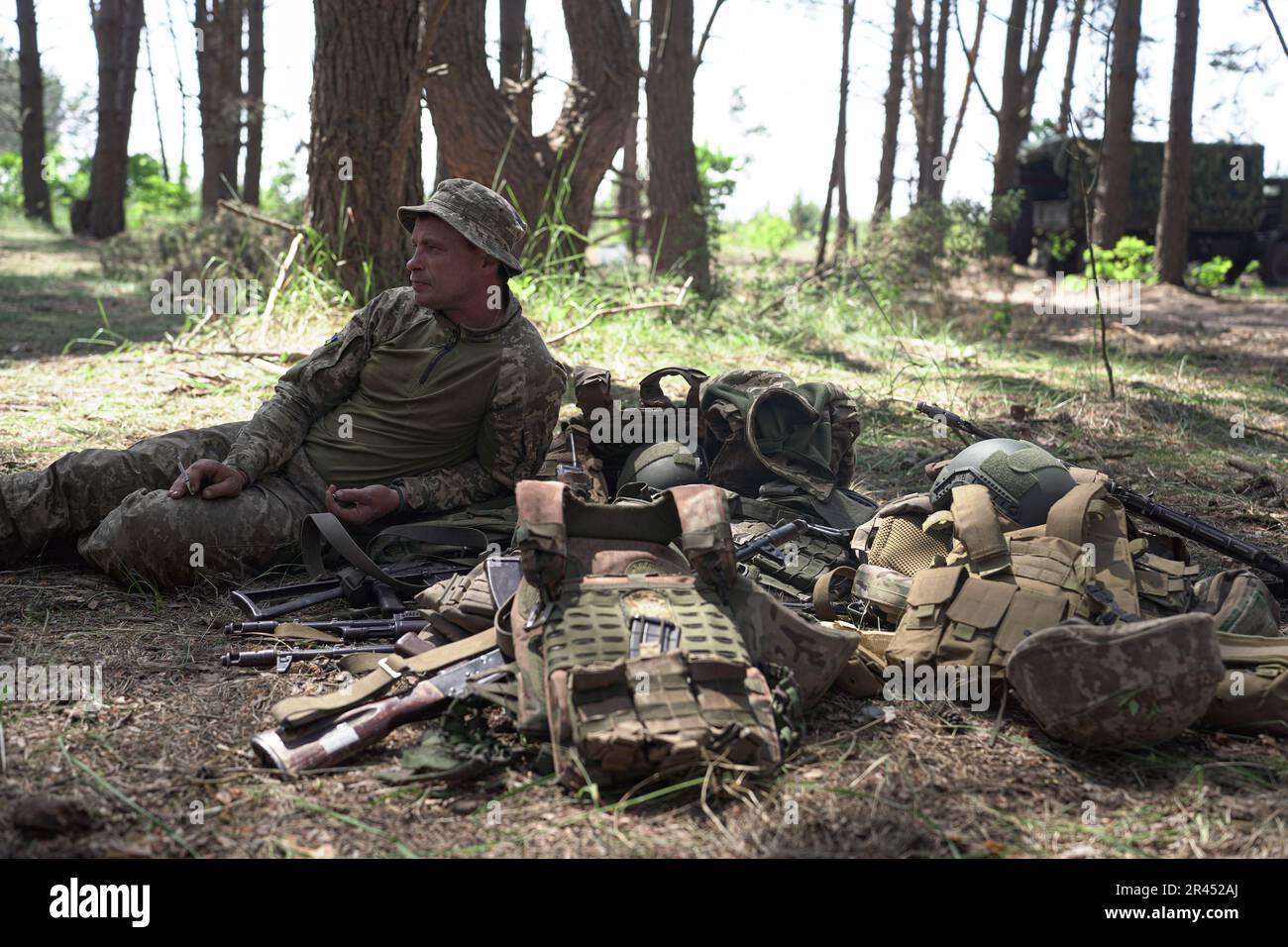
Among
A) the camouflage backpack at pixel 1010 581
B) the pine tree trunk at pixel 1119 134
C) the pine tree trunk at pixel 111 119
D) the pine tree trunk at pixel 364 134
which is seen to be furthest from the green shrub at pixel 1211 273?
the pine tree trunk at pixel 111 119

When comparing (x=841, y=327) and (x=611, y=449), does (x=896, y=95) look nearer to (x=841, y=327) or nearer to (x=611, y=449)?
(x=841, y=327)

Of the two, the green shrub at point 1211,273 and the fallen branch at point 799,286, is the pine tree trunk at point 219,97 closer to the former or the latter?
the fallen branch at point 799,286

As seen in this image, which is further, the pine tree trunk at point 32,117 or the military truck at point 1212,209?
the pine tree trunk at point 32,117

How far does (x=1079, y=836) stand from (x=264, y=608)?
2.67 m

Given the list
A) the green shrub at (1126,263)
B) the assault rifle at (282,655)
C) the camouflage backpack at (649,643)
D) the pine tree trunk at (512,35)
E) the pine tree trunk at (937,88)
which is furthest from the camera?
the pine tree trunk at (937,88)

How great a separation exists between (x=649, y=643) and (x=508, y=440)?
1.64 meters

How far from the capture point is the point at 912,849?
241 cm

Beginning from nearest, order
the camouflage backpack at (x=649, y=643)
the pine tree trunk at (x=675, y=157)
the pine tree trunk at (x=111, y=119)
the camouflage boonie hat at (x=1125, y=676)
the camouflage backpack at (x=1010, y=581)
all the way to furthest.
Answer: the camouflage backpack at (x=649, y=643)
the camouflage boonie hat at (x=1125, y=676)
the camouflage backpack at (x=1010, y=581)
the pine tree trunk at (x=675, y=157)
the pine tree trunk at (x=111, y=119)

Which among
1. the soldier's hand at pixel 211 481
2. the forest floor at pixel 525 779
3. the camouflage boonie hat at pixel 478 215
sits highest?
the camouflage boonie hat at pixel 478 215

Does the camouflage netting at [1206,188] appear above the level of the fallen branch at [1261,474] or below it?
above

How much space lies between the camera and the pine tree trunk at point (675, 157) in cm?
1092

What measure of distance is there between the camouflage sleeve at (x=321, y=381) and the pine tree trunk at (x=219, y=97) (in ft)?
42.1

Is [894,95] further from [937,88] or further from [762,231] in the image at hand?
[762,231]

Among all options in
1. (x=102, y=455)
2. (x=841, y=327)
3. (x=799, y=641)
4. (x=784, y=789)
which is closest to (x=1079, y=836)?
(x=784, y=789)
